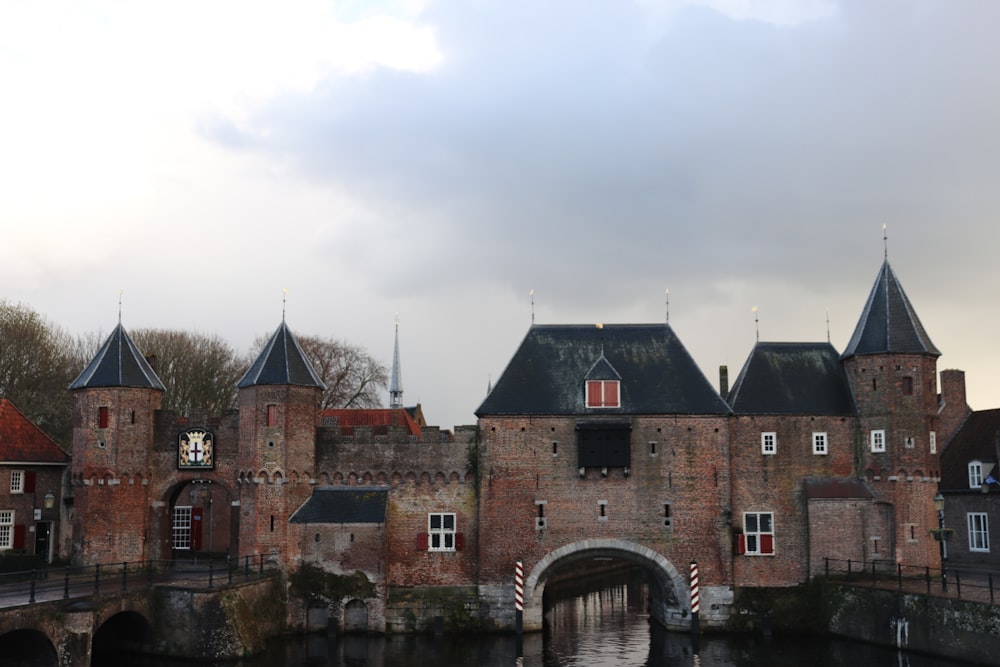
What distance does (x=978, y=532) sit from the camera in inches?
1606

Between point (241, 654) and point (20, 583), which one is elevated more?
point (20, 583)

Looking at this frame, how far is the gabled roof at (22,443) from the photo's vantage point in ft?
126

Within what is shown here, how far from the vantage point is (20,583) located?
97.5 feet

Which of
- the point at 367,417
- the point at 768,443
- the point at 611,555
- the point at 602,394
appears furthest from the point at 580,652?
the point at 367,417

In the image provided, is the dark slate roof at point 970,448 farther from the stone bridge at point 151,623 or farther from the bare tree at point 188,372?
the bare tree at point 188,372

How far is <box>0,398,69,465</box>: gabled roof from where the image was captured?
38531 millimetres

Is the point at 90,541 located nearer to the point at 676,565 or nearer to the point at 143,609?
the point at 143,609

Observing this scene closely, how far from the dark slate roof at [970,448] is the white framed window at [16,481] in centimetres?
3950

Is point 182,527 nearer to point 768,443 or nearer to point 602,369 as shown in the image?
point 602,369

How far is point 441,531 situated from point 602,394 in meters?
7.65

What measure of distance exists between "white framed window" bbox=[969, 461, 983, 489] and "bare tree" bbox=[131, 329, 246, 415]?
38967 millimetres

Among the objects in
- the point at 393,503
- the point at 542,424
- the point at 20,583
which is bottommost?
the point at 20,583

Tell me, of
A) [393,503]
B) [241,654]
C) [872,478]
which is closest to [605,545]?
[393,503]

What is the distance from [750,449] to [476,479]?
1006cm
